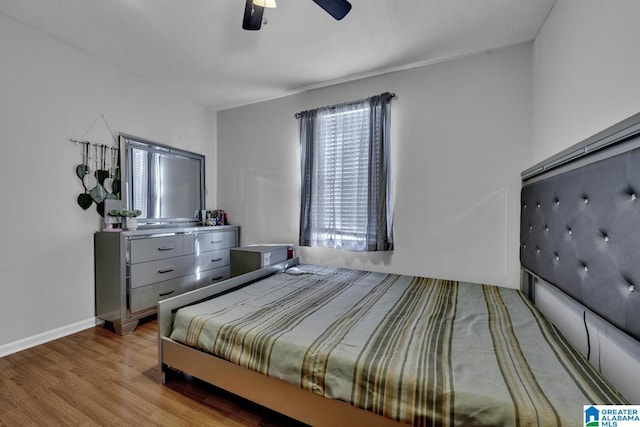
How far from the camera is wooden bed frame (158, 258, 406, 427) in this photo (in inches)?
41.8

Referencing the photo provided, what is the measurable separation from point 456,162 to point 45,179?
3.50 meters

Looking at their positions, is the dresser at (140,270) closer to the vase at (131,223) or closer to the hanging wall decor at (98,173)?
the vase at (131,223)

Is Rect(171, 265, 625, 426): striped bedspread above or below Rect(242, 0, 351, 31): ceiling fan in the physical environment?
below

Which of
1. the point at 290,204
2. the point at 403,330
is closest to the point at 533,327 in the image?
the point at 403,330

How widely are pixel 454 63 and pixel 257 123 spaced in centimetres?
228

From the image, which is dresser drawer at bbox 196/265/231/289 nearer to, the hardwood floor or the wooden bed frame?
the hardwood floor

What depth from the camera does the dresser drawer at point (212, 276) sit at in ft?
9.56

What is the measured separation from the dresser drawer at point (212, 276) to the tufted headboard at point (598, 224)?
3.07m

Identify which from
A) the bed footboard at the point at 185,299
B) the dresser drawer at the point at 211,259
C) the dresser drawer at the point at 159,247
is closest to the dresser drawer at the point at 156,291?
the dresser drawer at the point at 211,259

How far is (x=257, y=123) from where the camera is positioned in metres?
3.31

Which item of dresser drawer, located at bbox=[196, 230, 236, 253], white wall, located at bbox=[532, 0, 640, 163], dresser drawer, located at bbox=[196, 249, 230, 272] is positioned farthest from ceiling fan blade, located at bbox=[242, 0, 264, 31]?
dresser drawer, located at bbox=[196, 249, 230, 272]

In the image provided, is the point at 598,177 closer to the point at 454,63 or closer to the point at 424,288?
the point at 424,288

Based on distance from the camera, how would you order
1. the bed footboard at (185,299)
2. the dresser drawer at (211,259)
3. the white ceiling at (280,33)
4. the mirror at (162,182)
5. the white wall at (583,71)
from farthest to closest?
the dresser drawer at (211,259)
the mirror at (162,182)
the white ceiling at (280,33)
the bed footboard at (185,299)
the white wall at (583,71)

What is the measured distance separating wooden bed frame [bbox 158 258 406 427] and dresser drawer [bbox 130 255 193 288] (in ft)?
3.20
